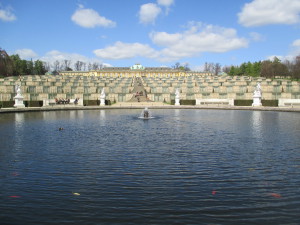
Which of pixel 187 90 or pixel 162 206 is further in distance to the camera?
pixel 187 90

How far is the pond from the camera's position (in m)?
7.30

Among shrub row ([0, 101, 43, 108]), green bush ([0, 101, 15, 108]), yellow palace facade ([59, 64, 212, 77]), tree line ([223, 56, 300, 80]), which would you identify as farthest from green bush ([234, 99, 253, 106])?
yellow palace facade ([59, 64, 212, 77])

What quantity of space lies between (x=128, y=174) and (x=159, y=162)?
6.48 feet

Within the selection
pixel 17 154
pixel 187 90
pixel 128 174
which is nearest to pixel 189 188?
pixel 128 174

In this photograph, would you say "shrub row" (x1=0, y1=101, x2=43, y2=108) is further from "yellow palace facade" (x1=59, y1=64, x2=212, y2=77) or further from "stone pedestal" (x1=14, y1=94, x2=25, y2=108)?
"yellow palace facade" (x1=59, y1=64, x2=212, y2=77)

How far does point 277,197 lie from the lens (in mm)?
8320

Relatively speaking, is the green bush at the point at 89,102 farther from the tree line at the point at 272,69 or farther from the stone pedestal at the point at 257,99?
the tree line at the point at 272,69

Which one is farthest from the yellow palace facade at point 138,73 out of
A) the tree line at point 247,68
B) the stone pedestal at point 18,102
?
the stone pedestal at point 18,102

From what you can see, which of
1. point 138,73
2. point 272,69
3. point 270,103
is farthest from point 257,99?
point 138,73

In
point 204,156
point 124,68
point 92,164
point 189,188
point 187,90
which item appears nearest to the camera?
point 189,188

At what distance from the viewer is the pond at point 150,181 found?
7.30m

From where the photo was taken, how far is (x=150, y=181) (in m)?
9.74

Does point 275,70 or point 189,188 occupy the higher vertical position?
point 275,70

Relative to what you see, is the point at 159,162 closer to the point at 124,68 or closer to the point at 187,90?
the point at 187,90
